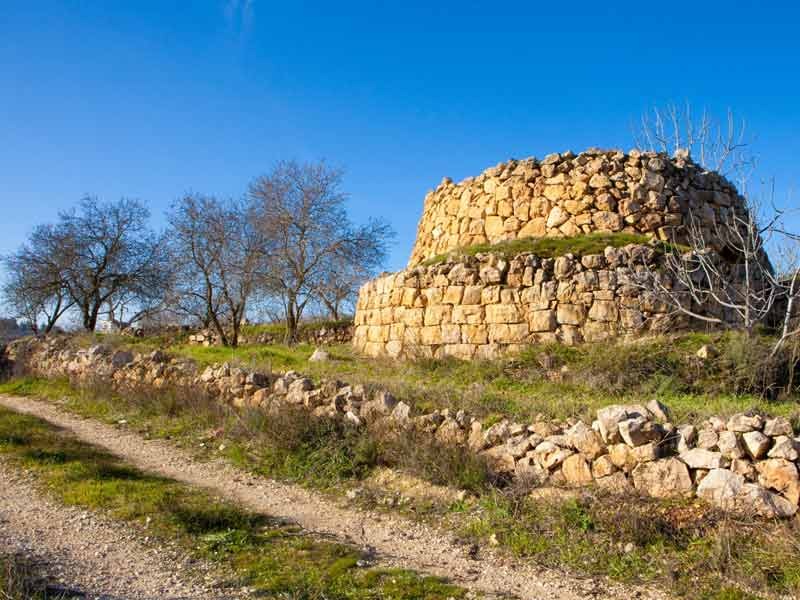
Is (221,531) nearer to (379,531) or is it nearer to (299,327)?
(379,531)

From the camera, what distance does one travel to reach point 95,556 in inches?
199

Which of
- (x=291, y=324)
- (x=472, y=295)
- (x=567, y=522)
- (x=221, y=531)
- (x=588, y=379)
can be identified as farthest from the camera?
(x=291, y=324)

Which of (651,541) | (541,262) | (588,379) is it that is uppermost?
(541,262)

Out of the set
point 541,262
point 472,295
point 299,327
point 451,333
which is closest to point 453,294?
point 472,295

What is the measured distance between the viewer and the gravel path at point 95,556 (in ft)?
14.7

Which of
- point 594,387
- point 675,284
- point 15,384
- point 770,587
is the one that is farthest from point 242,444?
point 15,384

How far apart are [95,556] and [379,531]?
2.45 m

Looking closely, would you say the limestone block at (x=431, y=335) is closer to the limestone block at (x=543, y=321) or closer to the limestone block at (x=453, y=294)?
the limestone block at (x=453, y=294)

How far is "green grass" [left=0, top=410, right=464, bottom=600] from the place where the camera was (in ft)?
15.0

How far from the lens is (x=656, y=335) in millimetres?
11219

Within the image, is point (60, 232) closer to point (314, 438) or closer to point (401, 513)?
point (314, 438)

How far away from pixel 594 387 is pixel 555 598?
217 inches

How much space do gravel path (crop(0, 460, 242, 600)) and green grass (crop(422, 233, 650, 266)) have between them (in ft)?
30.3

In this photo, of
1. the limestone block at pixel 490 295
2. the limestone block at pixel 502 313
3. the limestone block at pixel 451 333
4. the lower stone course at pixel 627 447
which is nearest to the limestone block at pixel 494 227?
the limestone block at pixel 490 295
